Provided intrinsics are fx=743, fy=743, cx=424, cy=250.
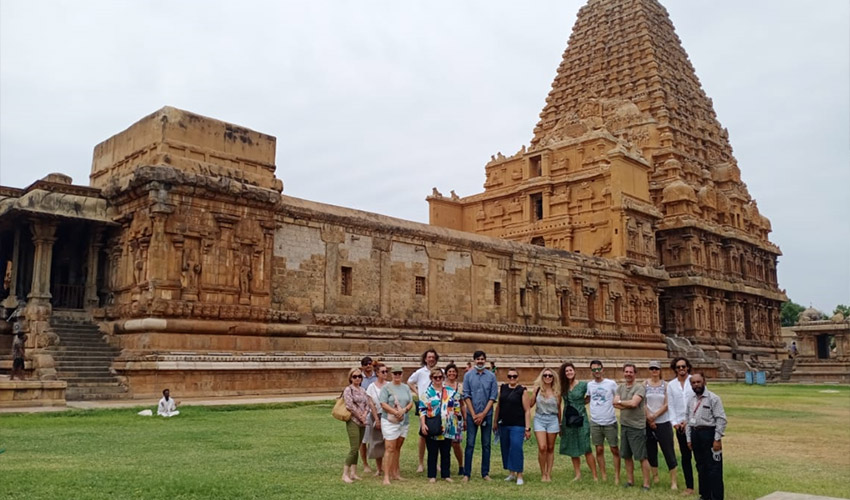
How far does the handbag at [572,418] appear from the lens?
381 inches

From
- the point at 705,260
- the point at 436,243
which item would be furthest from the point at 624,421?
the point at 705,260

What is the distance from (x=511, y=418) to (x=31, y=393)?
38.8 ft

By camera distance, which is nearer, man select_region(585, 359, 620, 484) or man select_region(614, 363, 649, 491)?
man select_region(614, 363, 649, 491)

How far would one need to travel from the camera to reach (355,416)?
367 inches

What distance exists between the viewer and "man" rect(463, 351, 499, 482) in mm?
9641

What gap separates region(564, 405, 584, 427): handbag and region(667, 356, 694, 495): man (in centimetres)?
117

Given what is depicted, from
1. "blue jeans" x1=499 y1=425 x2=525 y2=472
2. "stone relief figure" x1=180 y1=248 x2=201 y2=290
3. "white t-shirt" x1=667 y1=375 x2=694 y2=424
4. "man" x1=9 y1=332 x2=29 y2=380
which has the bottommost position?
"blue jeans" x1=499 y1=425 x2=525 y2=472

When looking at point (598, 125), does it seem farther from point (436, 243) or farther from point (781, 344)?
point (781, 344)

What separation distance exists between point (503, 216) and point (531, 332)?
1439 centimetres

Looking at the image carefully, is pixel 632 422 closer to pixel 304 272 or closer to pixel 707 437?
pixel 707 437

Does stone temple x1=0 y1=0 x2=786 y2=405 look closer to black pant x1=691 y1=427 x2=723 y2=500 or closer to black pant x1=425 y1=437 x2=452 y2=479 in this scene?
black pant x1=425 y1=437 x2=452 y2=479

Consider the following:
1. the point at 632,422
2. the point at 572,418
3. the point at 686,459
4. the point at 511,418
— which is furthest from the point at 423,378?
the point at 686,459

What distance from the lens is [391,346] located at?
85.0 feet

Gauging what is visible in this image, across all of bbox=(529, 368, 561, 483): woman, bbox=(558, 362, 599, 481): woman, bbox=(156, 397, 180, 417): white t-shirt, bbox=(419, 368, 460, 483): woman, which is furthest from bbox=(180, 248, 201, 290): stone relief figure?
bbox=(558, 362, 599, 481): woman
